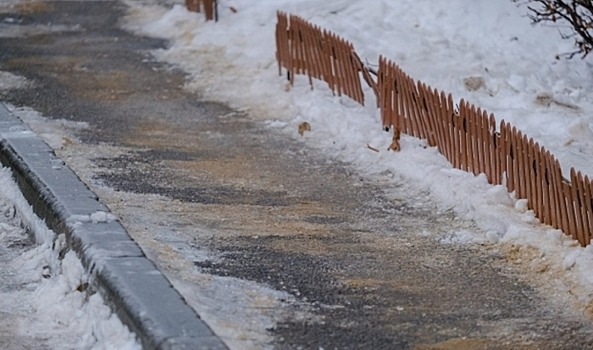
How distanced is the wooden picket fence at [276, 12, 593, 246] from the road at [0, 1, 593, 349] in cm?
43

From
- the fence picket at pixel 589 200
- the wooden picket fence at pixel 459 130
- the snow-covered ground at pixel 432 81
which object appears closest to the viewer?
the fence picket at pixel 589 200

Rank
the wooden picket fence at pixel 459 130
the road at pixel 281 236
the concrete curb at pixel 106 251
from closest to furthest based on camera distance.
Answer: the concrete curb at pixel 106 251 < the road at pixel 281 236 < the wooden picket fence at pixel 459 130

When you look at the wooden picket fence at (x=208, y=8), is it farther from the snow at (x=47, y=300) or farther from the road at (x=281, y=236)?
the snow at (x=47, y=300)

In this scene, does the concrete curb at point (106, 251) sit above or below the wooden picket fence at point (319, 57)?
below

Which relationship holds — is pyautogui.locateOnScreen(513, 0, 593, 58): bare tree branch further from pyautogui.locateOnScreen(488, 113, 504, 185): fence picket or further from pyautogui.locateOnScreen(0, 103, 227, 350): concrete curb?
pyautogui.locateOnScreen(0, 103, 227, 350): concrete curb

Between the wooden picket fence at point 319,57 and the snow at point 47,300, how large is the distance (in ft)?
13.0

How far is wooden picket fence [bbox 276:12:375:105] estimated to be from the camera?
990 cm

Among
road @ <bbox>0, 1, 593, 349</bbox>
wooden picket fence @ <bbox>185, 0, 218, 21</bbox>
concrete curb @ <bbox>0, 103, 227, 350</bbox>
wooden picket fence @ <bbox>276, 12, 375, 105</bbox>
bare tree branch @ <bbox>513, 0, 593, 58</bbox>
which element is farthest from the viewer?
wooden picket fence @ <bbox>185, 0, 218, 21</bbox>

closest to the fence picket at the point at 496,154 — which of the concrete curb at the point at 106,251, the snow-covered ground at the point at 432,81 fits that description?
the snow-covered ground at the point at 432,81

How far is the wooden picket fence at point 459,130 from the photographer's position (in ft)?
21.5

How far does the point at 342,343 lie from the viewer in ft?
16.5

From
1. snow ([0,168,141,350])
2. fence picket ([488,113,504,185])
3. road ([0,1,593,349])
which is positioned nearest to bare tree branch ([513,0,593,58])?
fence picket ([488,113,504,185])

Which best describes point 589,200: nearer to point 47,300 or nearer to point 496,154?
point 496,154

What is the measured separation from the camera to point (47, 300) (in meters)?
5.61
